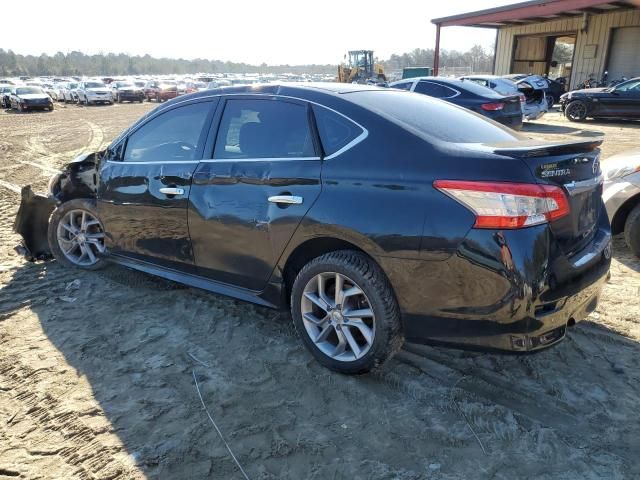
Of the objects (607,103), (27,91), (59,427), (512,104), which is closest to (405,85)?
(512,104)

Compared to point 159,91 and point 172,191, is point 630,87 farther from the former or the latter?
point 159,91

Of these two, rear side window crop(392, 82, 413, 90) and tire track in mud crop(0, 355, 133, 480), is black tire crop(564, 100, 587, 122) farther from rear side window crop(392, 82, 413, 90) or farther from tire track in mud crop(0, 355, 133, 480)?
tire track in mud crop(0, 355, 133, 480)

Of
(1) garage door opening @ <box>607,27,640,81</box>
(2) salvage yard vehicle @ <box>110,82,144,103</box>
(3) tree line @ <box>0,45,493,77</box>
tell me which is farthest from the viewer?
(3) tree line @ <box>0,45,493,77</box>

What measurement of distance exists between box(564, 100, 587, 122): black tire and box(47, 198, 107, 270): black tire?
16.5m

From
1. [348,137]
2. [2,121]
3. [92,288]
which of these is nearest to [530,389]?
[348,137]

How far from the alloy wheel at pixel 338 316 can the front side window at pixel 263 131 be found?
80 centimetres

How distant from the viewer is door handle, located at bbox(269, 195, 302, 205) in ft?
9.80

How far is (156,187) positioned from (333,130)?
1588mm

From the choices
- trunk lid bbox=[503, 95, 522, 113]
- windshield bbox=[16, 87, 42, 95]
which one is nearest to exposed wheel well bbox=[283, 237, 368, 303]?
trunk lid bbox=[503, 95, 522, 113]

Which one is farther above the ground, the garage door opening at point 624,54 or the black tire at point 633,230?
the garage door opening at point 624,54

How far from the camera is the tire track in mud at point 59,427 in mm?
2400

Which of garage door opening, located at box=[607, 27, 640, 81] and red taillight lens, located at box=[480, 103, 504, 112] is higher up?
garage door opening, located at box=[607, 27, 640, 81]

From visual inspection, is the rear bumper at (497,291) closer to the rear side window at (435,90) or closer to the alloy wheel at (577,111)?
the rear side window at (435,90)

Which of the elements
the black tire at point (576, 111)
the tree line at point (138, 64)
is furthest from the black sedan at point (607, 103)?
the tree line at point (138, 64)
